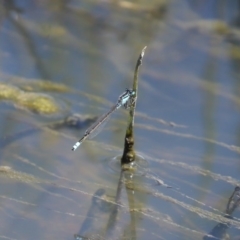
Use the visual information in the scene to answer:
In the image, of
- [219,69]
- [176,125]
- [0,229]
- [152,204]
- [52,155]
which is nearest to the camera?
[0,229]

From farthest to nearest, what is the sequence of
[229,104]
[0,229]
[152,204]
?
[229,104] < [152,204] < [0,229]

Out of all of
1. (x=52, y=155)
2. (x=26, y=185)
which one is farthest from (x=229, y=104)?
(x=26, y=185)

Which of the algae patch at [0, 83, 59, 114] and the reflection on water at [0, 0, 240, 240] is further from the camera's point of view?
the algae patch at [0, 83, 59, 114]

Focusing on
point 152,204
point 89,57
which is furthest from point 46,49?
point 152,204

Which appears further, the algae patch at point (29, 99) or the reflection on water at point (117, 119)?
the algae patch at point (29, 99)

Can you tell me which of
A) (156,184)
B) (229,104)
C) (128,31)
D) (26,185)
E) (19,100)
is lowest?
(26,185)

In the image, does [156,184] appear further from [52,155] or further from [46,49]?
[46,49]

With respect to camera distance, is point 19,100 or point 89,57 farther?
point 89,57

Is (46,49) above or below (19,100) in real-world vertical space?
above
